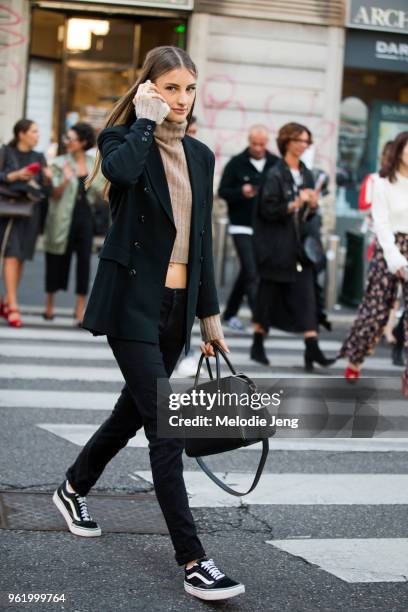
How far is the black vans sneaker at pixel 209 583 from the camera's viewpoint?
4.28 metres

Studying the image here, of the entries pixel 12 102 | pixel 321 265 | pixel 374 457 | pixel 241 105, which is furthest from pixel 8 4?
pixel 374 457

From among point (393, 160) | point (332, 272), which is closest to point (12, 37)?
point (332, 272)

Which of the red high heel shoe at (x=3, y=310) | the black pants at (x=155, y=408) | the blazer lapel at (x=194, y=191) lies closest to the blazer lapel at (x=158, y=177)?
the blazer lapel at (x=194, y=191)

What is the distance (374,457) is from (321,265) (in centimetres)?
290

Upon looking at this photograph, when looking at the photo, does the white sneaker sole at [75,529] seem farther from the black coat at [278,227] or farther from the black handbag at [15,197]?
the black handbag at [15,197]

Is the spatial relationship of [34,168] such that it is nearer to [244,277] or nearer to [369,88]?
[244,277]

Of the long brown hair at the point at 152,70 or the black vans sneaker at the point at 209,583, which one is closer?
the black vans sneaker at the point at 209,583

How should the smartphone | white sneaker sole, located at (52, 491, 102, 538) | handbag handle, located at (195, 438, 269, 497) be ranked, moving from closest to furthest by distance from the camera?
1. handbag handle, located at (195, 438, 269, 497)
2. white sneaker sole, located at (52, 491, 102, 538)
3. the smartphone

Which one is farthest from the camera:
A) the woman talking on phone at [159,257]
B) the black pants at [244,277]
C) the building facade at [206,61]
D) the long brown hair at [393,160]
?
the building facade at [206,61]

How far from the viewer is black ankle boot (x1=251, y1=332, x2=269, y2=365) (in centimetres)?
1005

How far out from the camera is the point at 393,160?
8.42 m

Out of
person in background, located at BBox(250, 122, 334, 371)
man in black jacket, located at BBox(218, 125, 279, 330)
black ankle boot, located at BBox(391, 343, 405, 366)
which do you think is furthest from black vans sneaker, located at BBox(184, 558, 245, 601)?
man in black jacket, located at BBox(218, 125, 279, 330)

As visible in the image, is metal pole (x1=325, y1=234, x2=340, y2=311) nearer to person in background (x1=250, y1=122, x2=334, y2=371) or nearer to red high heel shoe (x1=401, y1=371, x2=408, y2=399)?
person in background (x1=250, y1=122, x2=334, y2=371)

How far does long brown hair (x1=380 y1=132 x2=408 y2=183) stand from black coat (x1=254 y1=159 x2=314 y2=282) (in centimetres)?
116
